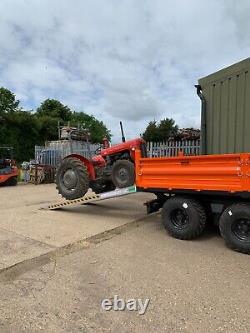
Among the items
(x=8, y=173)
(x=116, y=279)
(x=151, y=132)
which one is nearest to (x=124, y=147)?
(x=116, y=279)

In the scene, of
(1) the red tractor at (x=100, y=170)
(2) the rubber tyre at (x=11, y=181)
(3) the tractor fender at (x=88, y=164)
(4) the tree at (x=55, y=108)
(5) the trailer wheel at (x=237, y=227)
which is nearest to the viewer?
(5) the trailer wheel at (x=237, y=227)

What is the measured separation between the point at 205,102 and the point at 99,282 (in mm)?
4362

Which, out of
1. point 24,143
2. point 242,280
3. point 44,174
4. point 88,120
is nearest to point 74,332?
point 242,280

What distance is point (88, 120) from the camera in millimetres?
63438

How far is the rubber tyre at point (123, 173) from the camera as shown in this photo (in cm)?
737

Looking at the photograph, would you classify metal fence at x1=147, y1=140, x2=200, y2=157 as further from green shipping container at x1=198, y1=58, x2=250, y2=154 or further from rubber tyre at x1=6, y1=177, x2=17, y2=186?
rubber tyre at x1=6, y1=177, x2=17, y2=186

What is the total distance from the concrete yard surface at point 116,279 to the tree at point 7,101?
2394 cm

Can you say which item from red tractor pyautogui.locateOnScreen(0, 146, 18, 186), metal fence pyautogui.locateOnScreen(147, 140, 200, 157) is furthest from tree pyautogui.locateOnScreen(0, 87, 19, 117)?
metal fence pyautogui.locateOnScreen(147, 140, 200, 157)

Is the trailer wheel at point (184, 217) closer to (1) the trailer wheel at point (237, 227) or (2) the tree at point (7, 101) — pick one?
(1) the trailer wheel at point (237, 227)

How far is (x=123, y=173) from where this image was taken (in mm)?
7531

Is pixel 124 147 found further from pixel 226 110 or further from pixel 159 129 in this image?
pixel 159 129

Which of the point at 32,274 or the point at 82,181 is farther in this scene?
the point at 82,181

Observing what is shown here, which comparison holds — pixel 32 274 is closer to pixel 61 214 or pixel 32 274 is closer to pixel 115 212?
pixel 61 214

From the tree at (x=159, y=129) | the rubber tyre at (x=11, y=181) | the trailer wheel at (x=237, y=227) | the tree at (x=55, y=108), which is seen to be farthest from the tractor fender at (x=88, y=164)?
the tree at (x=55, y=108)
